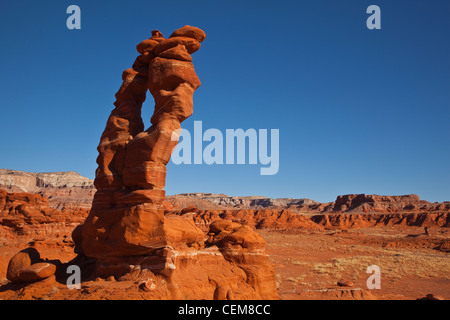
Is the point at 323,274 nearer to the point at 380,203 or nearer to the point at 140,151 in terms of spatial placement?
the point at 140,151

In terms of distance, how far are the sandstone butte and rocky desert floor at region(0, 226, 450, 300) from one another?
0.81 meters

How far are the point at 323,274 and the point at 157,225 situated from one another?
61.0 feet

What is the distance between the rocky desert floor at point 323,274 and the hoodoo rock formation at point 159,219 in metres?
1.27

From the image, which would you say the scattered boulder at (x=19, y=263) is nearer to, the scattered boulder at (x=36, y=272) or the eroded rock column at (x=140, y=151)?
the scattered boulder at (x=36, y=272)

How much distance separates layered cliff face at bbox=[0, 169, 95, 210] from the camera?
4171 inches

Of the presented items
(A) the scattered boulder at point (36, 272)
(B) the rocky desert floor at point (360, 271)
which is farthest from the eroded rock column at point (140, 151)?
(B) the rocky desert floor at point (360, 271)

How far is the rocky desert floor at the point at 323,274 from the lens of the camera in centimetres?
1066

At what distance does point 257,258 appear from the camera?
1307 cm

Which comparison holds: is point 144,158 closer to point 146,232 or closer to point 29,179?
point 146,232

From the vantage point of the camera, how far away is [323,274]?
1015 inches

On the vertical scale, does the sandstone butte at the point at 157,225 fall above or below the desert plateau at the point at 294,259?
above

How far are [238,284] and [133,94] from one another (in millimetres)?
9140

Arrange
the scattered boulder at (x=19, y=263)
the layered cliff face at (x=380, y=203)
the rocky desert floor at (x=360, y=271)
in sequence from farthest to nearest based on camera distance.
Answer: the layered cliff face at (x=380, y=203)
the rocky desert floor at (x=360, y=271)
the scattered boulder at (x=19, y=263)

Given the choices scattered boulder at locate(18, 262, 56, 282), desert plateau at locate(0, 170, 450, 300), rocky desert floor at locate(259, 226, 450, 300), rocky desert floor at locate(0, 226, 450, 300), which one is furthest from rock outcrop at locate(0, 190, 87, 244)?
rocky desert floor at locate(259, 226, 450, 300)
